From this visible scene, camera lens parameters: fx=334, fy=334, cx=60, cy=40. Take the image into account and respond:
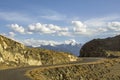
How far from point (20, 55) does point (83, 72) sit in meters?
13.2

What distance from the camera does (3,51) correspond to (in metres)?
61.9

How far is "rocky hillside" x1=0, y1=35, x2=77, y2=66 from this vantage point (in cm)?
6241

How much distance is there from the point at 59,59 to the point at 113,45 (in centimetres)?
7993

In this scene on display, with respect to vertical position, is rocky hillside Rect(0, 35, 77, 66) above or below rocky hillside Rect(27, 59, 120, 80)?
above

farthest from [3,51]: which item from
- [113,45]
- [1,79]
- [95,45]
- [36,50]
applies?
[113,45]

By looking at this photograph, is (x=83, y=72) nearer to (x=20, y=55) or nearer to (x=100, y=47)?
(x=20, y=55)

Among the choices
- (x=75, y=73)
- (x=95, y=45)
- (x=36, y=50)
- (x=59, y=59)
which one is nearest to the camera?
(x=75, y=73)

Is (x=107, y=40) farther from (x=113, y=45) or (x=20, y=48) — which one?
(x=20, y=48)

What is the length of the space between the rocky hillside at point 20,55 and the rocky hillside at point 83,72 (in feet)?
33.8

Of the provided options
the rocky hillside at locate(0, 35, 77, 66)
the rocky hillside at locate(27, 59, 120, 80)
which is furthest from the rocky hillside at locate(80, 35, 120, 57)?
the rocky hillside at locate(0, 35, 77, 66)

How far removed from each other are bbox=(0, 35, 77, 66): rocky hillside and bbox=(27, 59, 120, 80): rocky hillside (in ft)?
33.8

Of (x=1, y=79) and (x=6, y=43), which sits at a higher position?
(x=6, y=43)

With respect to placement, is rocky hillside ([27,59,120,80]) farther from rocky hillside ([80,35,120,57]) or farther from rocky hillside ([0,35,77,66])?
rocky hillside ([80,35,120,57])

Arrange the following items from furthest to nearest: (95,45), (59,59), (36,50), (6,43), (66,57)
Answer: (95,45) → (66,57) → (59,59) → (36,50) → (6,43)
